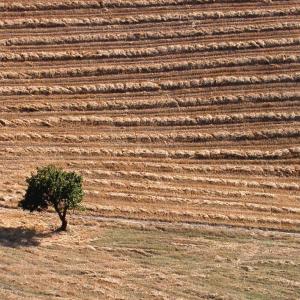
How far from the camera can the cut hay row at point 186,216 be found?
4247cm

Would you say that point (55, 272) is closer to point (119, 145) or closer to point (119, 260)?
point (119, 260)

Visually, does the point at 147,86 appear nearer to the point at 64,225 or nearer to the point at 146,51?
the point at 146,51

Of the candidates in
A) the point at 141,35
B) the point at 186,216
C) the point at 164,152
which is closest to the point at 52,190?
the point at 186,216

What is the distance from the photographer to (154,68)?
5128 centimetres

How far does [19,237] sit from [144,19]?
22.0 meters

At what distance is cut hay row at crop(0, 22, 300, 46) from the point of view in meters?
52.3

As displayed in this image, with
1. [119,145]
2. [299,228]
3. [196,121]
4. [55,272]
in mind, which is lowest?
[55,272]

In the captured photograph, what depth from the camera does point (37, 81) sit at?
50406 millimetres

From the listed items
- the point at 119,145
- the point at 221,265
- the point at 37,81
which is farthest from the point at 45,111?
the point at 221,265

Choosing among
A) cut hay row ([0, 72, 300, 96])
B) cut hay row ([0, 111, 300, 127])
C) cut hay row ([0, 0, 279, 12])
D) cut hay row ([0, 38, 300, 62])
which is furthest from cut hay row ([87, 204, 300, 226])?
cut hay row ([0, 0, 279, 12])

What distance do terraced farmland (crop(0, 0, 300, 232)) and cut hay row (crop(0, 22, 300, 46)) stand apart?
9 centimetres

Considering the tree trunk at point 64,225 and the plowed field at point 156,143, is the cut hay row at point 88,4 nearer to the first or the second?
the plowed field at point 156,143

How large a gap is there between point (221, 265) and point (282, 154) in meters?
11.5

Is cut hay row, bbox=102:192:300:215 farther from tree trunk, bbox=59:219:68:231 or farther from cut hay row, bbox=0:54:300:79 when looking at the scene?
cut hay row, bbox=0:54:300:79
